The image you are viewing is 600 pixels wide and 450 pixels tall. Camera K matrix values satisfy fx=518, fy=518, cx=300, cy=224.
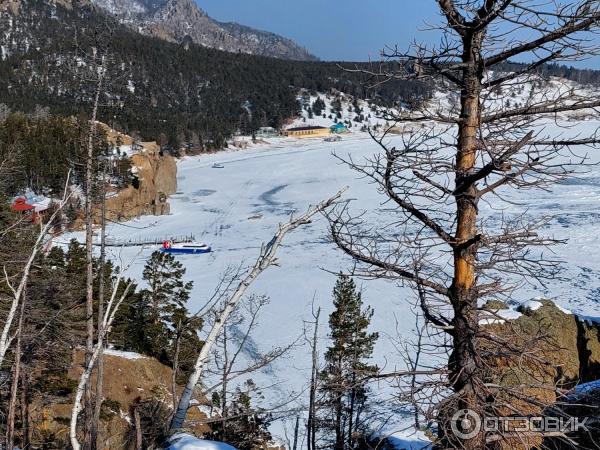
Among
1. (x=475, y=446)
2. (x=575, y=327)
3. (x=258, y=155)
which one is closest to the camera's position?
(x=475, y=446)

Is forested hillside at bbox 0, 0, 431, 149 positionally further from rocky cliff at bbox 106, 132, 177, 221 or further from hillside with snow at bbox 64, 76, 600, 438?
hillside with snow at bbox 64, 76, 600, 438

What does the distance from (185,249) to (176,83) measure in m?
118

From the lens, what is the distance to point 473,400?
14.9ft

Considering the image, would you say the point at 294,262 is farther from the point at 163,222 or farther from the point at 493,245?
the point at 493,245

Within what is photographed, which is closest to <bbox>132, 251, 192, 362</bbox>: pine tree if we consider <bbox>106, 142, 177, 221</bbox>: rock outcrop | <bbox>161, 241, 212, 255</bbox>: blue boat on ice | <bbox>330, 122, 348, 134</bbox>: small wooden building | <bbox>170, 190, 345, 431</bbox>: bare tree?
<bbox>170, 190, 345, 431</bbox>: bare tree

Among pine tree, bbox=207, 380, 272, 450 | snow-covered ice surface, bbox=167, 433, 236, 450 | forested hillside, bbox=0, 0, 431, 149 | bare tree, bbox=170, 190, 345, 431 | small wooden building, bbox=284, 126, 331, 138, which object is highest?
forested hillside, bbox=0, 0, 431, 149

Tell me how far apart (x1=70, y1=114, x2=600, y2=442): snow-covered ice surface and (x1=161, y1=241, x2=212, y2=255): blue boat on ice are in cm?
88

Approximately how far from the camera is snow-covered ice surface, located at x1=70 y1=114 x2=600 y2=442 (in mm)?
23906

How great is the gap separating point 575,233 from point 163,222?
1396 inches

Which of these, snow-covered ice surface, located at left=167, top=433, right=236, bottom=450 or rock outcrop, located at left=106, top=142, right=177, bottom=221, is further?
rock outcrop, located at left=106, top=142, right=177, bottom=221

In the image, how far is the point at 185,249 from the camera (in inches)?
1526

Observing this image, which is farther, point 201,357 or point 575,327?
point 575,327

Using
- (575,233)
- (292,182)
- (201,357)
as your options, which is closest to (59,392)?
(201,357)

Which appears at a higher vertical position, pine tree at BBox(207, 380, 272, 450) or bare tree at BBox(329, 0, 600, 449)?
bare tree at BBox(329, 0, 600, 449)
